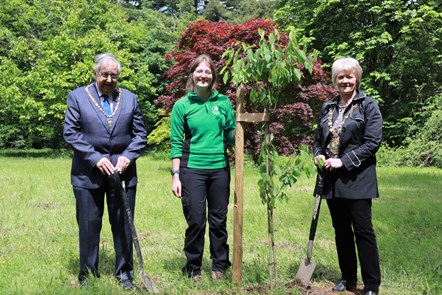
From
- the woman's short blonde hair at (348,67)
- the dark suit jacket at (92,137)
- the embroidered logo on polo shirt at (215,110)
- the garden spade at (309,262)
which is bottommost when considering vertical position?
the garden spade at (309,262)

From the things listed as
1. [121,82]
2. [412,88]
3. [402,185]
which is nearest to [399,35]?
[412,88]

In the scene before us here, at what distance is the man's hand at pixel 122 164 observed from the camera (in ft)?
12.0

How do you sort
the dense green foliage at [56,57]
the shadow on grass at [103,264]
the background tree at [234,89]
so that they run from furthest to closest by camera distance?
the dense green foliage at [56,57]
the background tree at [234,89]
the shadow on grass at [103,264]

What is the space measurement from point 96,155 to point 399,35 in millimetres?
16695

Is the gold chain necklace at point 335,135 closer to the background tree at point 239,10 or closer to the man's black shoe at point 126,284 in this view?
the man's black shoe at point 126,284

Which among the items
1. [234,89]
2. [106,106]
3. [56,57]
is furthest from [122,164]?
[56,57]

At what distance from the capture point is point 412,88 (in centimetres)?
1844

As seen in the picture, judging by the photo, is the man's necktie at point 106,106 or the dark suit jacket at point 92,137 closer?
the dark suit jacket at point 92,137

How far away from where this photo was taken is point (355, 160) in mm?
3416

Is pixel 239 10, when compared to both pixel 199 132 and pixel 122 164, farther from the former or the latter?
pixel 122 164

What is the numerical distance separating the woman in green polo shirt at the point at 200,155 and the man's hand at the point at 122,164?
15.2 inches

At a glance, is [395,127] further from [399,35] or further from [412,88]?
[399,35]

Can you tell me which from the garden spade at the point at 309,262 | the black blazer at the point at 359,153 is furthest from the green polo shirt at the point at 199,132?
the black blazer at the point at 359,153

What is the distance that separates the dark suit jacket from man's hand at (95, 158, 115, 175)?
4 cm
